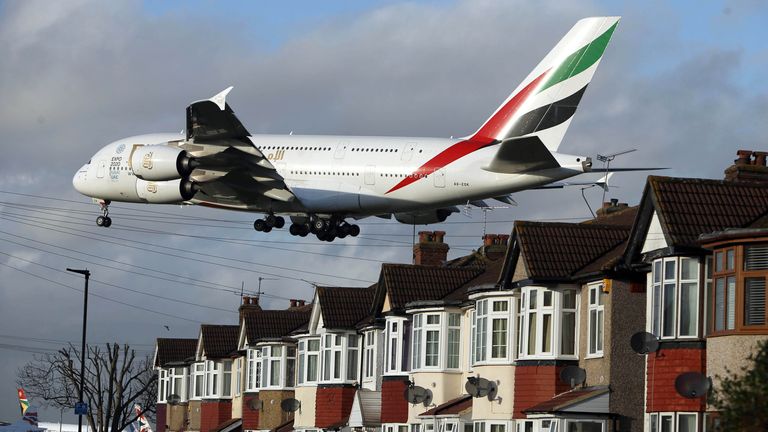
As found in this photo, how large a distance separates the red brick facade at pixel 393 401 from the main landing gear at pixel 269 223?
7116 mm

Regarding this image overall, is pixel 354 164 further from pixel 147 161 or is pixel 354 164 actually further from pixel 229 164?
pixel 147 161

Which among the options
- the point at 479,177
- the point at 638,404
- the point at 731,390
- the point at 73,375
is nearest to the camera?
the point at 731,390

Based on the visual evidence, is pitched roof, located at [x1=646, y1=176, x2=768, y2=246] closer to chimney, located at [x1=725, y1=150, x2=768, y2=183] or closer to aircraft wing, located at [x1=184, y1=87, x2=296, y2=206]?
chimney, located at [x1=725, y1=150, x2=768, y2=183]

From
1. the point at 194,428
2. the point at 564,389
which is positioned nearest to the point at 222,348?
the point at 194,428

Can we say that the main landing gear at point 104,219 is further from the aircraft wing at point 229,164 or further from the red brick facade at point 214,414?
the red brick facade at point 214,414

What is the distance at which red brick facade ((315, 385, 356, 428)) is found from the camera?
64125 mm

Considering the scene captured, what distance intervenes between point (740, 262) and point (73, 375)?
87486 millimetres

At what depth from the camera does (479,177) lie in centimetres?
5066

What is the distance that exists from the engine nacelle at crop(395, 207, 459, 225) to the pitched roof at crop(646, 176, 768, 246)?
2159cm

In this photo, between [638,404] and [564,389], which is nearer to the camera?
[638,404]

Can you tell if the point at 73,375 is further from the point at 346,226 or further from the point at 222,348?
the point at 346,226

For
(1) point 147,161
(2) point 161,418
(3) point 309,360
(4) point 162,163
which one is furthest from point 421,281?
(2) point 161,418

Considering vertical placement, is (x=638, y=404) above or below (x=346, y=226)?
below

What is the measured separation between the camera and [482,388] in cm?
4550
